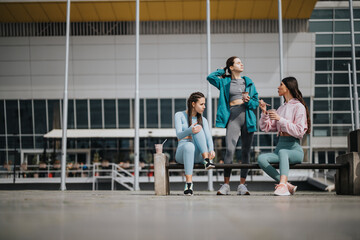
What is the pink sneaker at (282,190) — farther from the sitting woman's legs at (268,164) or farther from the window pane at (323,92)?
the window pane at (323,92)

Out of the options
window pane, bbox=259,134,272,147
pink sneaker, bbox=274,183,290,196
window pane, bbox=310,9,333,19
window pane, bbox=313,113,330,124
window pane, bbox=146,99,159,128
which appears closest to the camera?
pink sneaker, bbox=274,183,290,196

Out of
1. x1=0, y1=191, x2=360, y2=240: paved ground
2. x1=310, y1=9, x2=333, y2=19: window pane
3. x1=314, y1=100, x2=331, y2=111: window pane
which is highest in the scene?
x1=310, y1=9, x2=333, y2=19: window pane

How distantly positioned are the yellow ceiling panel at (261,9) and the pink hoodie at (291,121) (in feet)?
88.1

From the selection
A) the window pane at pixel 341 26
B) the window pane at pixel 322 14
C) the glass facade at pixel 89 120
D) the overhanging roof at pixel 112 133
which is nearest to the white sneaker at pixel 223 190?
the overhanging roof at pixel 112 133

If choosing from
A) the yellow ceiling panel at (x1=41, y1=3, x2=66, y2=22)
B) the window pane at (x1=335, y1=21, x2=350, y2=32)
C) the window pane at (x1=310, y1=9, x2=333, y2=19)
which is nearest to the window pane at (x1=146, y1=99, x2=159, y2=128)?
the yellow ceiling panel at (x1=41, y1=3, x2=66, y2=22)

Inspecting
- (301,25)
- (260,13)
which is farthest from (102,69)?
(301,25)

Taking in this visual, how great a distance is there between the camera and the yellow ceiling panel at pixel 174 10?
3231cm

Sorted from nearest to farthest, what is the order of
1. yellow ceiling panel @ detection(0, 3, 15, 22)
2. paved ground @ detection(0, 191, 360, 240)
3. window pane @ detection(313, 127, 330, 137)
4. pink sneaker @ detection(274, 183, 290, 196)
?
1. paved ground @ detection(0, 191, 360, 240)
2. pink sneaker @ detection(274, 183, 290, 196)
3. yellow ceiling panel @ detection(0, 3, 15, 22)
4. window pane @ detection(313, 127, 330, 137)

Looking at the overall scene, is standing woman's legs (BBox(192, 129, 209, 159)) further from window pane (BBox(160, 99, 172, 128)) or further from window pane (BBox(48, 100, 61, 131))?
window pane (BBox(48, 100, 61, 131))

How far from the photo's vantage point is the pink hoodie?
6.39 metres

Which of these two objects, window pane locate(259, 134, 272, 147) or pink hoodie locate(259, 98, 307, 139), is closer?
pink hoodie locate(259, 98, 307, 139)

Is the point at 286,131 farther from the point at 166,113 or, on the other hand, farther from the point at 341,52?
the point at 341,52

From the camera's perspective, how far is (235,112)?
7.00 m

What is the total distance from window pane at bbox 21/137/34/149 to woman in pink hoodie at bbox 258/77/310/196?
3087 centimetres
